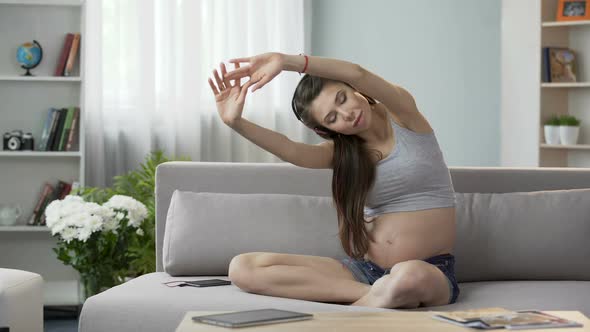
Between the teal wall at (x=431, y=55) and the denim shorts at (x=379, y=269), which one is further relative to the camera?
the teal wall at (x=431, y=55)

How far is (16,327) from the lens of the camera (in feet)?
8.76

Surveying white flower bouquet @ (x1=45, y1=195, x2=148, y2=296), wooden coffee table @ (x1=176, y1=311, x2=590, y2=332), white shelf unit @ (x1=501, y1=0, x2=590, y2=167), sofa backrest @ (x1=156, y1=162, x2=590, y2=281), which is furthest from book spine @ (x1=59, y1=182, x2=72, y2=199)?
wooden coffee table @ (x1=176, y1=311, x2=590, y2=332)

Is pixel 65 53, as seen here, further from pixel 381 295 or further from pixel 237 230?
pixel 381 295

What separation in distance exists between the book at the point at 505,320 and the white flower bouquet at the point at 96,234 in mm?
2015

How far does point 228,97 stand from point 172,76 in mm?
2608

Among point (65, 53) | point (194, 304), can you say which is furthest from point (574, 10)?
point (194, 304)

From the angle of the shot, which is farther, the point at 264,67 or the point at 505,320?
the point at 264,67

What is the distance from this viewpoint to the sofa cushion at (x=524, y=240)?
3.03 meters

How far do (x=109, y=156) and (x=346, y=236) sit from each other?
2.58 m

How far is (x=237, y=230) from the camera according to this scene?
3025mm

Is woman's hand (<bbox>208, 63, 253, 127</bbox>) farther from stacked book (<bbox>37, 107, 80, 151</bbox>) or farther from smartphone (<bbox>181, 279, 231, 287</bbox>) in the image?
stacked book (<bbox>37, 107, 80, 151</bbox>)

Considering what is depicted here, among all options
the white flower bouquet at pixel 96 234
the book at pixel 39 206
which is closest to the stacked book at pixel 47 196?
the book at pixel 39 206

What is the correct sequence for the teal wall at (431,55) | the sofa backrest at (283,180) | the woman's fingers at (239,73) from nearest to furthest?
the woman's fingers at (239,73), the sofa backrest at (283,180), the teal wall at (431,55)

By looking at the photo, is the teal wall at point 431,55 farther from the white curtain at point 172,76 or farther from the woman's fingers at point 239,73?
the woman's fingers at point 239,73
